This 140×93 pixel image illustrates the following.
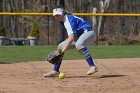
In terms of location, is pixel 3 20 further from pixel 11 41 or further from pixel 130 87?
pixel 130 87

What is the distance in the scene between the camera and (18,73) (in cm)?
Answer: 1016

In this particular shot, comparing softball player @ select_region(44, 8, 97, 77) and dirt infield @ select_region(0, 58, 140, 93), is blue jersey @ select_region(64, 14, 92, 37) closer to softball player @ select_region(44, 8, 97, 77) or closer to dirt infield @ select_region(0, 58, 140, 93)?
softball player @ select_region(44, 8, 97, 77)

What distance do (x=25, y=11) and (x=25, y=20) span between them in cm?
102

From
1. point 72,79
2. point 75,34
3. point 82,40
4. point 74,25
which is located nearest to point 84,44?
point 82,40

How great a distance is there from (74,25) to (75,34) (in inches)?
9.4

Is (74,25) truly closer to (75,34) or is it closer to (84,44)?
(75,34)

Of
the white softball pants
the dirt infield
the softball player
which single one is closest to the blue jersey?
the softball player

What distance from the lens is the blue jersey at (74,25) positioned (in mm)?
9195

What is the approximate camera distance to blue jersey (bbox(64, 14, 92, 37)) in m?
9.20

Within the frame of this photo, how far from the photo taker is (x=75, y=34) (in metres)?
9.46

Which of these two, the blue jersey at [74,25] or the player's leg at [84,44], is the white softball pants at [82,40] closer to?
the player's leg at [84,44]

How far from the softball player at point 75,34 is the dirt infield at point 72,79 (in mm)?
491

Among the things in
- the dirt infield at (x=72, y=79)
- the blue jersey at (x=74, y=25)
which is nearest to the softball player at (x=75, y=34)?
the blue jersey at (x=74, y=25)

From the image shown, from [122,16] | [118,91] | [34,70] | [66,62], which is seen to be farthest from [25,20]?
[118,91]
